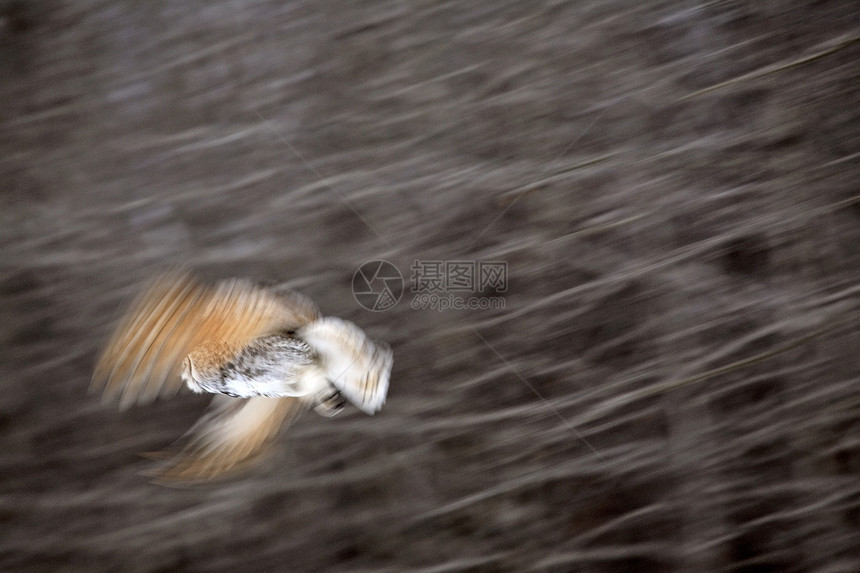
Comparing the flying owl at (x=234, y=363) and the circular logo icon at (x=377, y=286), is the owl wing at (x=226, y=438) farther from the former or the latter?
the circular logo icon at (x=377, y=286)

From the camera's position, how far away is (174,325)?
1.63 feet

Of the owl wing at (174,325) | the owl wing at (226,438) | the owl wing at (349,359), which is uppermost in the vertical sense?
the owl wing at (174,325)

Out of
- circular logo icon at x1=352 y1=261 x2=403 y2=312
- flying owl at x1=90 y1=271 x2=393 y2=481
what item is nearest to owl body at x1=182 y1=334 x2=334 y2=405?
flying owl at x1=90 y1=271 x2=393 y2=481

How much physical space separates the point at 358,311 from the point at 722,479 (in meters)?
0.42

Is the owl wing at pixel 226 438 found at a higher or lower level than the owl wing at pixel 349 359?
lower

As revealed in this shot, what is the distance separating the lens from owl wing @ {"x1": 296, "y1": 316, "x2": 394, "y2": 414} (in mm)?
497

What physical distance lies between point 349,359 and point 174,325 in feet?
0.53

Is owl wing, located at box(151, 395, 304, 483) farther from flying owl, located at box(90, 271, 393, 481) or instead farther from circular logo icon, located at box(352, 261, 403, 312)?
circular logo icon, located at box(352, 261, 403, 312)

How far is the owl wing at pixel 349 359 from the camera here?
1.63 ft

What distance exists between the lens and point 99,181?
604 mm

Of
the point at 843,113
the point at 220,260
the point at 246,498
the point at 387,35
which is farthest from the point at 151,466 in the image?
the point at 843,113

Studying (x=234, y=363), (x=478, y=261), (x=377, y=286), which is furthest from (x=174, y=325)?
(x=478, y=261)

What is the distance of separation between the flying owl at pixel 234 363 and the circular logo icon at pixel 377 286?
3cm

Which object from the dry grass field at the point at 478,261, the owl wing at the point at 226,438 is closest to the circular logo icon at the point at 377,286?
the dry grass field at the point at 478,261
